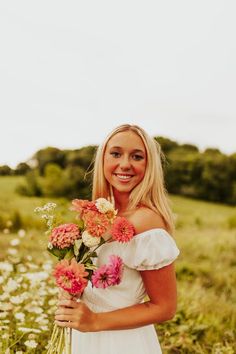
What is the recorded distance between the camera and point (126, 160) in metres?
2.98

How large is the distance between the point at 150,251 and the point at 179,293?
15.0 ft

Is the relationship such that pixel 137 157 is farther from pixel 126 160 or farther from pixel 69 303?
pixel 69 303

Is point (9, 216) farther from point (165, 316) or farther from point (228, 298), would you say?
point (165, 316)

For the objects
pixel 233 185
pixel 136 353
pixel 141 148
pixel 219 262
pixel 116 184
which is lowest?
pixel 233 185

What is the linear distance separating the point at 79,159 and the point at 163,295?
21.1 meters

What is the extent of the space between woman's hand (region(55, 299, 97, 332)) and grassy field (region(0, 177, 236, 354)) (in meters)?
0.37

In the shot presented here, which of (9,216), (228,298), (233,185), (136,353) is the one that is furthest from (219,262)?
(233,185)

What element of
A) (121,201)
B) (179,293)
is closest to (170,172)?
(179,293)

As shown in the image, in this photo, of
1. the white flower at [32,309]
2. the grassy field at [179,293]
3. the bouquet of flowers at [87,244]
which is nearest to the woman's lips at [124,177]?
the bouquet of flowers at [87,244]

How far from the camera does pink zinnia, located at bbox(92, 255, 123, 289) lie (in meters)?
2.65

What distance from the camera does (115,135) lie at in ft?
10.0

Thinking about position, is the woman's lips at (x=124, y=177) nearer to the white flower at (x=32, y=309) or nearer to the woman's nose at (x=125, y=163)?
the woman's nose at (x=125, y=163)

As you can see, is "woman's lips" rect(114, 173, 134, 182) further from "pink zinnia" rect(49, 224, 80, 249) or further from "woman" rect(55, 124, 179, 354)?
"pink zinnia" rect(49, 224, 80, 249)

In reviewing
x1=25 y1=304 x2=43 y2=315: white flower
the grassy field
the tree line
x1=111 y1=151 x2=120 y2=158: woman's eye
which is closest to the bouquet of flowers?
the grassy field
